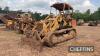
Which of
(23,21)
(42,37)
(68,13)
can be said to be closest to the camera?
(42,37)

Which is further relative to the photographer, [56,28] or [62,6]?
[62,6]

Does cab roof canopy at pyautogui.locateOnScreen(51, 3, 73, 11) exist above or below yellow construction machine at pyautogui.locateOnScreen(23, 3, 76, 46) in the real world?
above

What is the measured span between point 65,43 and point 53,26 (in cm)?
148

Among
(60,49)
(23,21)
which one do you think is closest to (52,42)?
(60,49)

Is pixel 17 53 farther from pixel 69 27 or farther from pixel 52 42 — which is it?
pixel 69 27

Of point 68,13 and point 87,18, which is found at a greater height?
point 68,13

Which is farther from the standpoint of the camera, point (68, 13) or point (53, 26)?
point (68, 13)

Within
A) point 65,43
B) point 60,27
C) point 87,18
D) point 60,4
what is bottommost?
point 87,18

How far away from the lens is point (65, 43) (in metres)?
14.8

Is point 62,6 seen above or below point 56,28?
above

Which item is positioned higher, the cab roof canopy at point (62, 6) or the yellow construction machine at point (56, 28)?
the cab roof canopy at point (62, 6)

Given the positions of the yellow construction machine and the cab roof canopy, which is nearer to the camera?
the yellow construction machine

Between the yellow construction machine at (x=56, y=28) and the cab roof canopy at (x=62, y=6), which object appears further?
the cab roof canopy at (x=62, y=6)

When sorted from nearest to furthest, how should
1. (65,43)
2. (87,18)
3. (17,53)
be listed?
(17,53) → (65,43) → (87,18)
